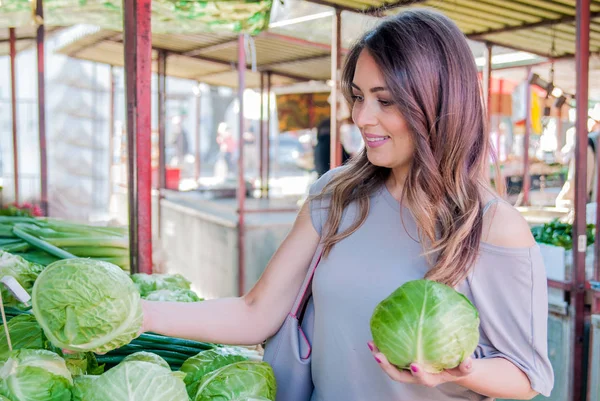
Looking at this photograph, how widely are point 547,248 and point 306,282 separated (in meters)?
3.14

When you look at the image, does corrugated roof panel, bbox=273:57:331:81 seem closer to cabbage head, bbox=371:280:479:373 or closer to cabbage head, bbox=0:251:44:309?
cabbage head, bbox=0:251:44:309

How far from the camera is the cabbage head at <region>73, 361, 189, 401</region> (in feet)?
4.85

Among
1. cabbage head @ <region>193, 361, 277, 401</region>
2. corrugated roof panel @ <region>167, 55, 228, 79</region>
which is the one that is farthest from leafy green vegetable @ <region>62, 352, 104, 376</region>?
corrugated roof panel @ <region>167, 55, 228, 79</region>

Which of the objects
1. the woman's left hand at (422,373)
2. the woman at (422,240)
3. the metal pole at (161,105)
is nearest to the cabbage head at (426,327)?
the woman's left hand at (422,373)

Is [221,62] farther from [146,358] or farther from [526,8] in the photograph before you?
[146,358]

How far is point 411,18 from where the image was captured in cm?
175

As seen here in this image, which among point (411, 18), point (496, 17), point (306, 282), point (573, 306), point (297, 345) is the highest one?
point (496, 17)

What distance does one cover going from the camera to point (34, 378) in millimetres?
1517

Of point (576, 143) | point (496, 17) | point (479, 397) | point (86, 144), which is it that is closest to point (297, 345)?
point (479, 397)

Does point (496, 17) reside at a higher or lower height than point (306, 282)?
higher

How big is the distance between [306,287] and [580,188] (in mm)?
2817

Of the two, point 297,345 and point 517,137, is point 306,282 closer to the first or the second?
point 297,345

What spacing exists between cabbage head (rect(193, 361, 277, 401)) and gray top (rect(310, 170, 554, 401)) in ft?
0.59

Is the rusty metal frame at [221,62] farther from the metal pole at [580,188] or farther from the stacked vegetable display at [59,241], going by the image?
the metal pole at [580,188]
